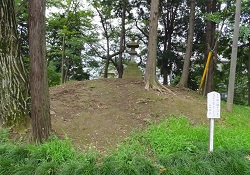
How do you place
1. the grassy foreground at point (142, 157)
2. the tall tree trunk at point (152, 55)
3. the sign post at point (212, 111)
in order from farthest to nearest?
the tall tree trunk at point (152, 55), the sign post at point (212, 111), the grassy foreground at point (142, 157)

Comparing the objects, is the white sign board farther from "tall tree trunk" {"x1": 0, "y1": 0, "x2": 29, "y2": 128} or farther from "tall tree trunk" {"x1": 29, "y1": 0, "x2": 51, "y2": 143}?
"tall tree trunk" {"x1": 0, "y1": 0, "x2": 29, "y2": 128}

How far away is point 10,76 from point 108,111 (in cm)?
182

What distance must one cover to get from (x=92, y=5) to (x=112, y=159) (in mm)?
Answer: 11902

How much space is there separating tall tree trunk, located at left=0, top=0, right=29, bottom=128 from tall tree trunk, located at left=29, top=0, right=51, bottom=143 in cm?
66

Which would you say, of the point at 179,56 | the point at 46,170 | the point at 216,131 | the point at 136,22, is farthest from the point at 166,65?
the point at 46,170

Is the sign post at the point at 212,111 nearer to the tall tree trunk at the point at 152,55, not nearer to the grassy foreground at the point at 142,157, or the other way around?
the grassy foreground at the point at 142,157

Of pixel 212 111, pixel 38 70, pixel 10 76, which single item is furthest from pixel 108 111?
pixel 212 111

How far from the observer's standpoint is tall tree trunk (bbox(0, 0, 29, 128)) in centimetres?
342

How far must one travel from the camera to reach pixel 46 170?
7.86ft

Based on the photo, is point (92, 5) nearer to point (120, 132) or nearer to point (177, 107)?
point (177, 107)

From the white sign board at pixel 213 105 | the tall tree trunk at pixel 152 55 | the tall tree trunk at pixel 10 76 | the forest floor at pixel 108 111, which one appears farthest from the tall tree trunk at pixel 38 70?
the tall tree trunk at pixel 152 55

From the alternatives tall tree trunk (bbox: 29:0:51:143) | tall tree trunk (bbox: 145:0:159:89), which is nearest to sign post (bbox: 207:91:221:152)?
tall tree trunk (bbox: 29:0:51:143)

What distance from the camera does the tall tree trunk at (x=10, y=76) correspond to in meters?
3.42

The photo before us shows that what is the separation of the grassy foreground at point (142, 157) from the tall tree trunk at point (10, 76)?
0.33m
